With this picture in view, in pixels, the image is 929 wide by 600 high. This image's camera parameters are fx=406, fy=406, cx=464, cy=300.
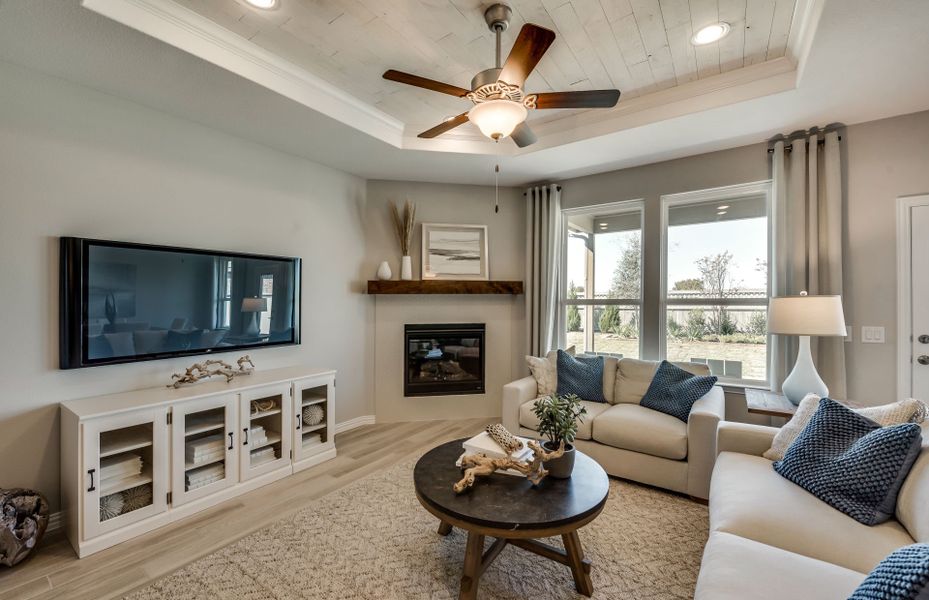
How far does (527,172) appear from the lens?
13.6ft

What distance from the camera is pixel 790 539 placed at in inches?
59.3

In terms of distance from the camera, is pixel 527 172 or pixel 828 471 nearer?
pixel 828 471

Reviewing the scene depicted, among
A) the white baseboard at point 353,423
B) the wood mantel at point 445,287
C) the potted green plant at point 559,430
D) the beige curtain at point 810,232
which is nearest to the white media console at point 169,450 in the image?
the white baseboard at point 353,423

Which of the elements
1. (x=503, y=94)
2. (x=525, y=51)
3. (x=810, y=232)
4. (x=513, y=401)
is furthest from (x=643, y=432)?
(x=525, y=51)

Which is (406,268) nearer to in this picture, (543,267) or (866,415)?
(543,267)

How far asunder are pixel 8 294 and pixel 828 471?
4113 mm

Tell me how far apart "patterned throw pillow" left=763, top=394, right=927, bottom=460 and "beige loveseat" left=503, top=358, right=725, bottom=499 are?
1.57 ft

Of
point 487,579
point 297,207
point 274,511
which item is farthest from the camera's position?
point 297,207

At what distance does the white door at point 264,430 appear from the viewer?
2.78m

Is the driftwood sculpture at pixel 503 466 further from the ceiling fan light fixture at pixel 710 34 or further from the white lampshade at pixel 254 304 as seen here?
the ceiling fan light fixture at pixel 710 34

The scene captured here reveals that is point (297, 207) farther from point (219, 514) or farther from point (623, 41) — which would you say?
point (623, 41)

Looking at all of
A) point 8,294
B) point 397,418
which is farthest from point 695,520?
point 8,294

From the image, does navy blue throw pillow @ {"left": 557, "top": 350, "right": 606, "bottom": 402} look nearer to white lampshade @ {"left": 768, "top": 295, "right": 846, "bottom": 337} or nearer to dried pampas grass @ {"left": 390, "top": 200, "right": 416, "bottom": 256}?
white lampshade @ {"left": 768, "top": 295, "right": 846, "bottom": 337}

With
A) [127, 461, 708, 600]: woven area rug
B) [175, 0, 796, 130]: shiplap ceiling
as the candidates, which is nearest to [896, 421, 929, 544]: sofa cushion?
[127, 461, 708, 600]: woven area rug
